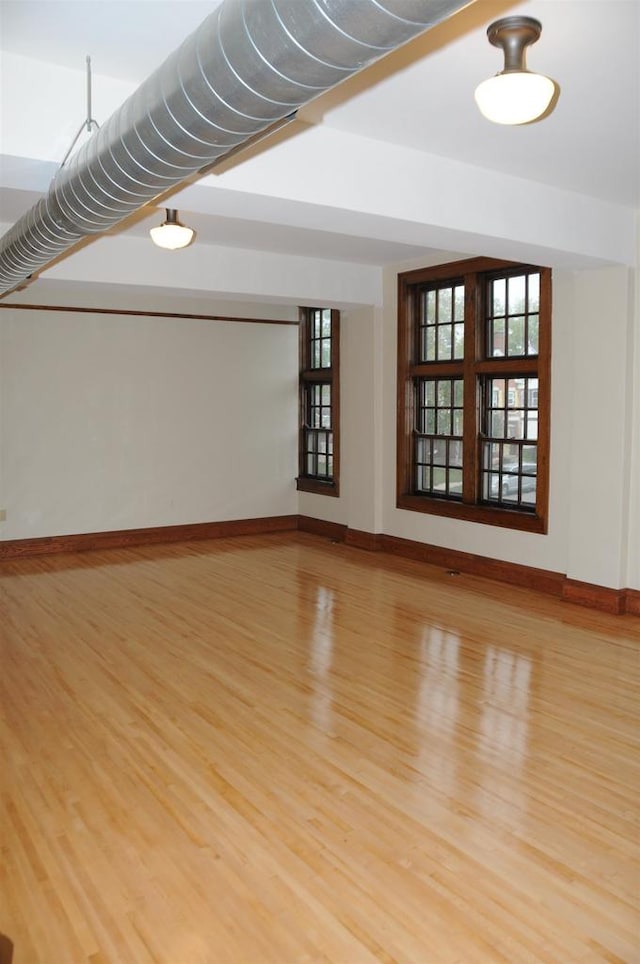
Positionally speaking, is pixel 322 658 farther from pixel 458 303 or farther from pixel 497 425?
pixel 458 303

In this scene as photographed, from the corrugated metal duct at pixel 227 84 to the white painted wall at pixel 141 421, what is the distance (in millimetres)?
5621

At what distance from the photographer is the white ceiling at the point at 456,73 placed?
2.73 meters

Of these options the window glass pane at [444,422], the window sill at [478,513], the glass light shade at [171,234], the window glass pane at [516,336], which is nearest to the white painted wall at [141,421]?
the window sill at [478,513]

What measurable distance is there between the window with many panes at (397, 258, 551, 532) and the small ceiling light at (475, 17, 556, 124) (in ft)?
12.6

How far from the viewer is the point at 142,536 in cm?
903

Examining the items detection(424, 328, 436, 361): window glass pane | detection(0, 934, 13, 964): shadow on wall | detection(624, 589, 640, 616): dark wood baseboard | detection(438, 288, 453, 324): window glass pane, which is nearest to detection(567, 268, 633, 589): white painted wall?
detection(624, 589, 640, 616): dark wood baseboard

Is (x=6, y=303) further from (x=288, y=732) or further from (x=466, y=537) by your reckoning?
(x=288, y=732)

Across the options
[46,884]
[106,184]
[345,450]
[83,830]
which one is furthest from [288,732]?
[345,450]

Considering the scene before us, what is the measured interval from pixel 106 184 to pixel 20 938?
8.15 ft

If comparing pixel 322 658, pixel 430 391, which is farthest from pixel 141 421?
pixel 322 658

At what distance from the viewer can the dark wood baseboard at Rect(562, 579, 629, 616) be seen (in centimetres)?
600

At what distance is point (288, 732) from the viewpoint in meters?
3.89

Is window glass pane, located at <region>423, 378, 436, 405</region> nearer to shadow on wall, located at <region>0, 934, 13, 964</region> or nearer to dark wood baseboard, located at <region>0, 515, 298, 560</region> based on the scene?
dark wood baseboard, located at <region>0, 515, 298, 560</region>

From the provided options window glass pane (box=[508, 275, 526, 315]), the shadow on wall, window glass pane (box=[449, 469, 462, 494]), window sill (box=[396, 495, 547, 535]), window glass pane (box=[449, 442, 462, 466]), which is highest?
window glass pane (box=[508, 275, 526, 315])
